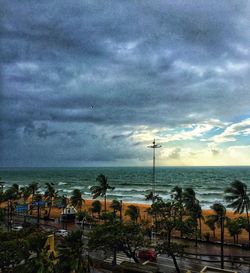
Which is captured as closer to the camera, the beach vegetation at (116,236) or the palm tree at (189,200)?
the beach vegetation at (116,236)

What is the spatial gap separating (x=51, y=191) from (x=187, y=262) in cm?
3876

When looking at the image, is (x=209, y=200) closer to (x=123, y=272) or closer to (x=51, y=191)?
(x=51, y=191)

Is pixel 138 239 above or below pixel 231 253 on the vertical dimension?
above

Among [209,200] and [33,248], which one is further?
[209,200]

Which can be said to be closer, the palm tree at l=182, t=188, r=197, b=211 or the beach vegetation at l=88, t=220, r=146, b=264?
the beach vegetation at l=88, t=220, r=146, b=264

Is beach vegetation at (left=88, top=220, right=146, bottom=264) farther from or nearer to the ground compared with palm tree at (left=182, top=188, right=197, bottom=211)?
nearer to the ground

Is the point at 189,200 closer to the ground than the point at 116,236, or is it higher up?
higher up

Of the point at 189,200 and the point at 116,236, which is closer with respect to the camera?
the point at 116,236

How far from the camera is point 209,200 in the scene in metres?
102

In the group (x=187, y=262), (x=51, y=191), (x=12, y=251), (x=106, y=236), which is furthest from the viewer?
(x=51, y=191)

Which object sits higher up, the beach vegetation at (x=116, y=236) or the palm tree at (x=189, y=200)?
the palm tree at (x=189, y=200)

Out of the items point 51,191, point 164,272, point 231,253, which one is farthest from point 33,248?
point 51,191

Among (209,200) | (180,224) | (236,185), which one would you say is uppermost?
(236,185)

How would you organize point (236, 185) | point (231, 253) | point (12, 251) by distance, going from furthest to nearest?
point (236, 185) → point (231, 253) → point (12, 251)
